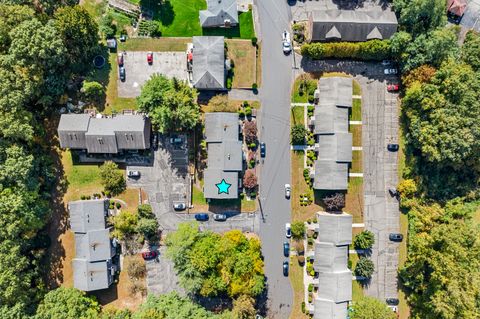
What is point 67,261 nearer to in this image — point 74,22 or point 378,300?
point 74,22

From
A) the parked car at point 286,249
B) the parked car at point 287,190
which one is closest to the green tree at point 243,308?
the parked car at point 286,249

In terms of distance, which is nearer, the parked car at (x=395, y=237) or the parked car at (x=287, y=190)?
the parked car at (x=287, y=190)

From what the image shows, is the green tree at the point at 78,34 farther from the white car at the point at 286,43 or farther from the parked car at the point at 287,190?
the parked car at the point at 287,190

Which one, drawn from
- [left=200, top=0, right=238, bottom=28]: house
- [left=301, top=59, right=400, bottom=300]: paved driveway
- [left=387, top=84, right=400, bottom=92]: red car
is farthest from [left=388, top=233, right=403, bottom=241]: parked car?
[left=200, top=0, right=238, bottom=28]: house

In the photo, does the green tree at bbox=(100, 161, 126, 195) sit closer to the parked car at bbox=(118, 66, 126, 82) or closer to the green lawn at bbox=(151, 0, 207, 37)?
the parked car at bbox=(118, 66, 126, 82)

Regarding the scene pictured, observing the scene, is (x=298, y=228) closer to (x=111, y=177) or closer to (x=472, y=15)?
(x=111, y=177)
